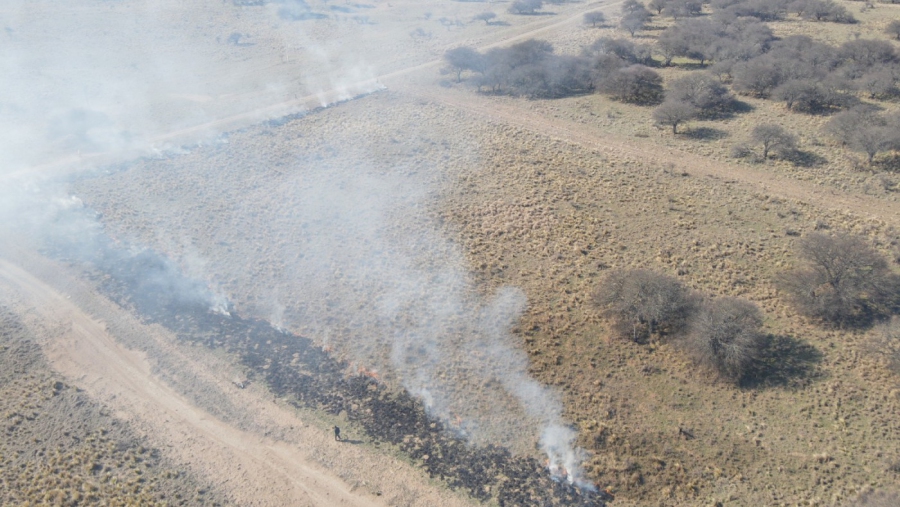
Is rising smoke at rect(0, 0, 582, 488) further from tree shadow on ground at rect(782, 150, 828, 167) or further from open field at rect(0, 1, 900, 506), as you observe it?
tree shadow on ground at rect(782, 150, 828, 167)

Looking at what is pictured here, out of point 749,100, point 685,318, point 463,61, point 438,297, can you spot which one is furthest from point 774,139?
point 463,61

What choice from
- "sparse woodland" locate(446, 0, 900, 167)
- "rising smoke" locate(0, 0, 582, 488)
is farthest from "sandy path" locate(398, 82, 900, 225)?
"rising smoke" locate(0, 0, 582, 488)

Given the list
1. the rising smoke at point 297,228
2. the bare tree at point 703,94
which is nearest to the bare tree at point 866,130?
the bare tree at point 703,94

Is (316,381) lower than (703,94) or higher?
higher

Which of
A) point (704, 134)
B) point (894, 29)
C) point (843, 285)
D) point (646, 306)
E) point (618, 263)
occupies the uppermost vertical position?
point (646, 306)

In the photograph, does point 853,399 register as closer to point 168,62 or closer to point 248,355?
point 248,355

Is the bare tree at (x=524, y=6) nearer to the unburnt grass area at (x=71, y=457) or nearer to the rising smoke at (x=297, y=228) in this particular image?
the rising smoke at (x=297, y=228)

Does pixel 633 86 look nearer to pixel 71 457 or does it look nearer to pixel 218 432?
pixel 218 432
